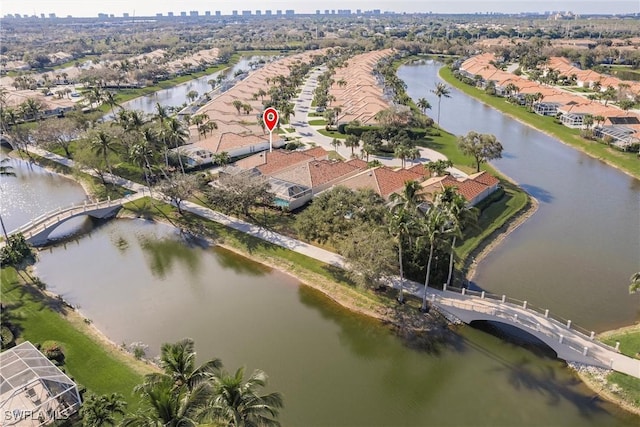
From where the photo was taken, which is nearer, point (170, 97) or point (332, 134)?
point (332, 134)

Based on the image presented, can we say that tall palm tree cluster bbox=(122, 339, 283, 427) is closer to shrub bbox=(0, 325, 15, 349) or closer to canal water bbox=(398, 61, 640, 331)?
shrub bbox=(0, 325, 15, 349)

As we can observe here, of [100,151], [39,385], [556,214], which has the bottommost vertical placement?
[556,214]

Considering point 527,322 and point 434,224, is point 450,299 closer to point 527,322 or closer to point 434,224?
point 527,322

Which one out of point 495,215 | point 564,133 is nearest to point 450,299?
point 495,215

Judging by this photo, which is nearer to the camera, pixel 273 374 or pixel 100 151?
pixel 273 374

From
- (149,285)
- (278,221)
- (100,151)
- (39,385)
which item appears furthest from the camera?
(100,151)

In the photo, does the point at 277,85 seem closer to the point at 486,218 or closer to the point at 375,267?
the point at 486,218

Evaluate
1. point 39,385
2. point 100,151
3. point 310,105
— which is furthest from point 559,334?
point 310,105
